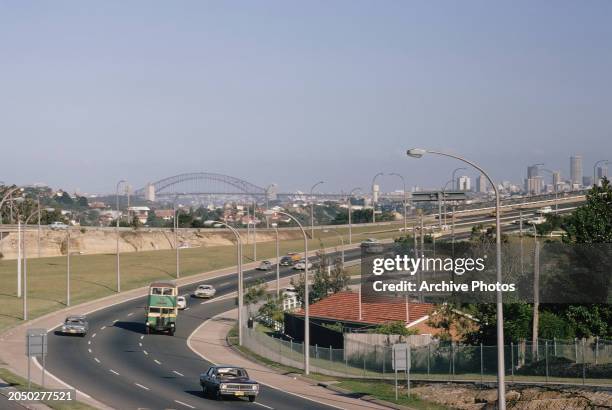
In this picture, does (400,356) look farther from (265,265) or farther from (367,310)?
(265,265)

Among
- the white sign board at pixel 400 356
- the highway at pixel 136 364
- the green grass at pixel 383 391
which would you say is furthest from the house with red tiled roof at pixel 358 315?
the white sign board at pixel 400 356

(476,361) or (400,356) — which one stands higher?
(400,356)

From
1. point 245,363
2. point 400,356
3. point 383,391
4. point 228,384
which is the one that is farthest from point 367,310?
point 228,384

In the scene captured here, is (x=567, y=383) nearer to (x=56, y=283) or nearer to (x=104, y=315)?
(x=104, y=315)

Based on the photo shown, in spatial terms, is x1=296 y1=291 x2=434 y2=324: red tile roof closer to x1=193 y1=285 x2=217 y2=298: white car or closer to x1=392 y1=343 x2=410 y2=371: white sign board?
x1=392 y1=343 x2=410 y2=371: white sign board

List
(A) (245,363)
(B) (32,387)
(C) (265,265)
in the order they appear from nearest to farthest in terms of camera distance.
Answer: (B) (32,387)
(A) (245,363)
(C) (265,265)

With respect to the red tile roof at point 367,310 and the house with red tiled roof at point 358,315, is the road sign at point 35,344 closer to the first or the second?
the house with red tiled roof at point 358,315
